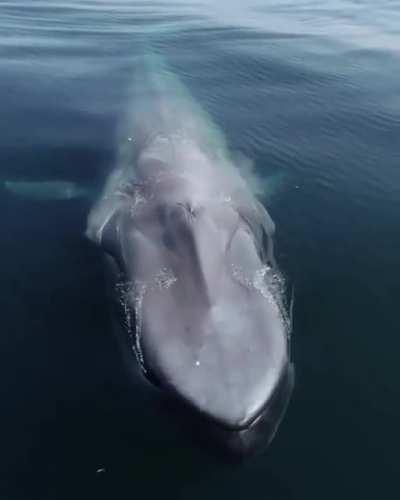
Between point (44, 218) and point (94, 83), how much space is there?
58.1ft

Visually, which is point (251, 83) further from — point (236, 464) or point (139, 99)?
point (236, 464)

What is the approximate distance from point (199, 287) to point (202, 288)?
76mm

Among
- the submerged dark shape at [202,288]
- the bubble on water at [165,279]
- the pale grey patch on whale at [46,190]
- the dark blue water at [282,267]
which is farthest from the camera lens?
the pale grey patch on whale at [46,190]

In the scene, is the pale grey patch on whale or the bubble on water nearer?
the bubble on water

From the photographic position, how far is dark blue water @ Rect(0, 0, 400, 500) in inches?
418

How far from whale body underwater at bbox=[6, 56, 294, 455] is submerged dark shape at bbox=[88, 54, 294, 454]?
0.03m

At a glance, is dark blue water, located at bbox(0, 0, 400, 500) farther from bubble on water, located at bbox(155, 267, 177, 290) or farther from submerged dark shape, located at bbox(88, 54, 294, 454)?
bubble on water, located at bbox(155, 267, 177, 290)

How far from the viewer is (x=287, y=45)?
4266cm

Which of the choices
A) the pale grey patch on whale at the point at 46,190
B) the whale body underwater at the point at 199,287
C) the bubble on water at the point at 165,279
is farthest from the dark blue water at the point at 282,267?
the bubble on water at the point at 165,279

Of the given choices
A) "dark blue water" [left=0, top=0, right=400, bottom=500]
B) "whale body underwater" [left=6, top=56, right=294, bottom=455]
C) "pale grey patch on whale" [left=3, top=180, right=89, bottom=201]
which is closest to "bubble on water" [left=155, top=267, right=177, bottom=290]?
"whale body underwater" [left=6, top=56, right=294, bottom=455]

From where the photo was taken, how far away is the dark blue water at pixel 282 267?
10617mm

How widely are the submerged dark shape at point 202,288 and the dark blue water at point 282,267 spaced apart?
0.75 meters

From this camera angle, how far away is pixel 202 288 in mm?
12109

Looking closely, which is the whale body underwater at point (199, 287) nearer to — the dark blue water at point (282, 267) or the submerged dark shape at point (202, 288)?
the submerged dark shape at point (202, 288)
